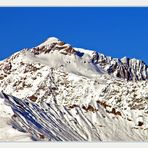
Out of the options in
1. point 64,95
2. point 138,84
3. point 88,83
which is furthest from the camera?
point 64,95

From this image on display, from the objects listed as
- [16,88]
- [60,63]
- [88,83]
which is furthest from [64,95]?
[60,63]

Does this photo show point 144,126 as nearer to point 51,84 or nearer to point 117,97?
point 117,97
